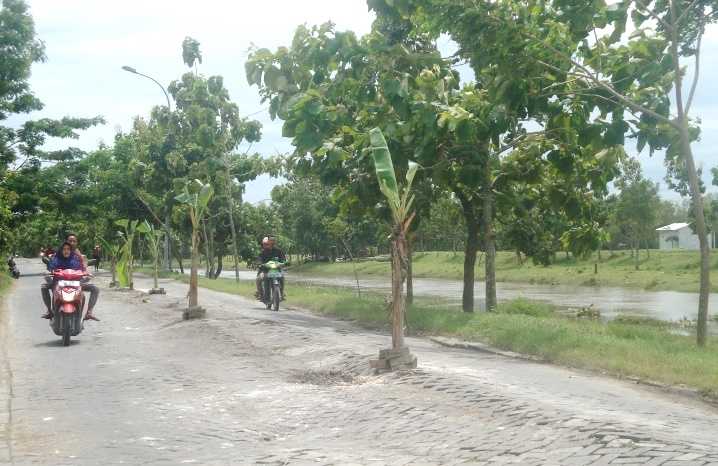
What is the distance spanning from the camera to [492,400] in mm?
7273

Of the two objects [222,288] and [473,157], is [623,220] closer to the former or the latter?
[222,288]

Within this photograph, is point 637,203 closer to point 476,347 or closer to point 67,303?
point 476,347

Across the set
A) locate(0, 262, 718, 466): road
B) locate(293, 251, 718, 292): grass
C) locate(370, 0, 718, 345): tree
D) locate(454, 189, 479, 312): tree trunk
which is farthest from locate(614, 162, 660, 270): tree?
locate(0, 262, 718, 466): road

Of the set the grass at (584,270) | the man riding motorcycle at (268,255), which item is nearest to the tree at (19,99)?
the man riding motorcycle at (268,255)

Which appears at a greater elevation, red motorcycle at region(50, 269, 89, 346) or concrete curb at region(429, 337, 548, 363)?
red motorcycle at region(50, 269, 89, 346)

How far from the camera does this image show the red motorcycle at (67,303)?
12086 mm

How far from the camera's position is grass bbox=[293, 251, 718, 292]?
133 feet

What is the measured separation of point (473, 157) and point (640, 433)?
10087 mm

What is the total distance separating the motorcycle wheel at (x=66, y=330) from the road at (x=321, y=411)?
257 mm

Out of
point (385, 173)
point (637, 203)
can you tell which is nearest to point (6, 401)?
point (385, 173)

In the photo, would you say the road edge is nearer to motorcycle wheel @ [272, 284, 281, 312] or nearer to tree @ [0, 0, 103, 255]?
motorcycle wheel @ [272, 284, 281, 312]

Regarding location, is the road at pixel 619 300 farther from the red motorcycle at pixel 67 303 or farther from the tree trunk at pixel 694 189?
the red motorcycle at pixel 67 303

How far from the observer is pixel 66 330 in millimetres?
12117

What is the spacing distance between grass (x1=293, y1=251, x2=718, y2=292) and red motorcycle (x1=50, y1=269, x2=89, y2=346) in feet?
99.6
